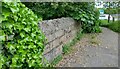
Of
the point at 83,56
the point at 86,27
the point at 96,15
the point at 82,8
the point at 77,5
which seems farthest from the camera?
the point at 96,15

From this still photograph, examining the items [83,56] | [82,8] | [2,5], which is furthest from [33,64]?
[82,8]

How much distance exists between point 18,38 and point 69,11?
5517 millimetres

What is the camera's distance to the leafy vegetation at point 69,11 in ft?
20.9

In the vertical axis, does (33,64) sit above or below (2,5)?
below

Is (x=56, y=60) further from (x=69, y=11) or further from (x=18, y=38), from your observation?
(x=69, y=11)

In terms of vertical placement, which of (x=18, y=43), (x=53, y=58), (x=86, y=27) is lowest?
(x=86, y=27)

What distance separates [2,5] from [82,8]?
7029mm

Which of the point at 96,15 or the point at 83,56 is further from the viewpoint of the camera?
the point at 96,15

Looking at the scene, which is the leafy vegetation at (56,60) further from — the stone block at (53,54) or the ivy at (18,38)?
the ivy at (18,38)

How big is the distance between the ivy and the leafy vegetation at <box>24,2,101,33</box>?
314cm

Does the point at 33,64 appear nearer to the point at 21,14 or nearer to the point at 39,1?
the point at 21,14

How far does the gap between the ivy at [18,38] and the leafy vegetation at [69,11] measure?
10.3ft

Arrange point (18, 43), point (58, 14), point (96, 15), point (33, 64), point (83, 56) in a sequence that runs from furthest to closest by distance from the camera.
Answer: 1. point (96, 15)
2. point (58, 14)
3. point (83, 56)
4. point (33, 64)
5. point (18, 43)

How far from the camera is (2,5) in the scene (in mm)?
2293
